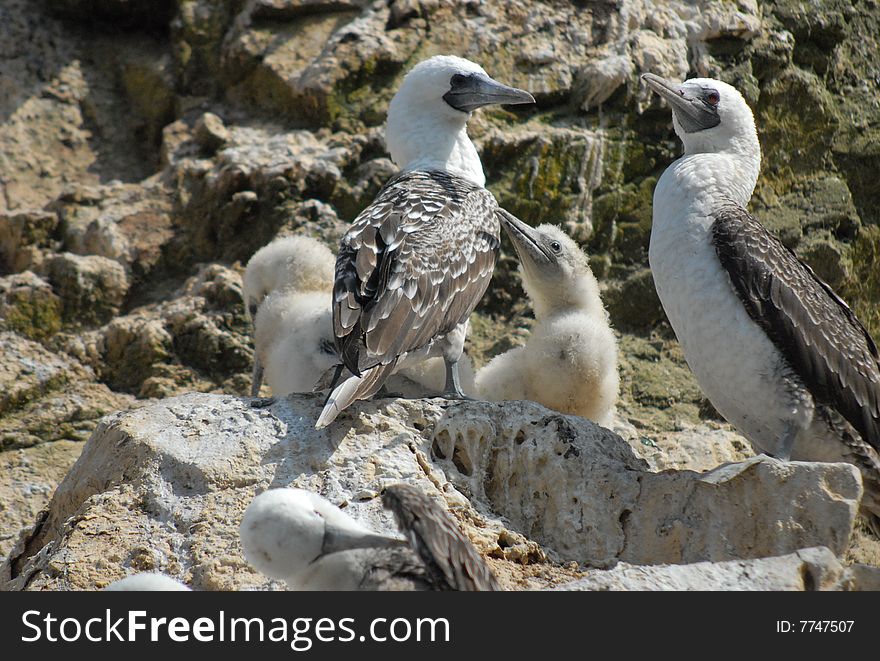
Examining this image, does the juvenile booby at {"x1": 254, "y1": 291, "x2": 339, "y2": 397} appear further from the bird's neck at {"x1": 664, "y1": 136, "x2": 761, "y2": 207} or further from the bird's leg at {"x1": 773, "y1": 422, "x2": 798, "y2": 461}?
the bird's leg at {"x1": 773, "y1": 422, "x2": 798, "y2": 461}

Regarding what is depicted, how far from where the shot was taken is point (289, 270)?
23.3 feet

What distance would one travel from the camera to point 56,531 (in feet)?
18.8

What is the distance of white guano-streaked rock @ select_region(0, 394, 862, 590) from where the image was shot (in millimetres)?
5023

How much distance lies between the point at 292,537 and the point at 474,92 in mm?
3759

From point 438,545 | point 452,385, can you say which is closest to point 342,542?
point 438,545

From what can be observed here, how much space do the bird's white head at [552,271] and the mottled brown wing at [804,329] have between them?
1249 millimetres

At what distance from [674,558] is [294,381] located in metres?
2.32

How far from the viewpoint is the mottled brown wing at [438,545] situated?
4008mm

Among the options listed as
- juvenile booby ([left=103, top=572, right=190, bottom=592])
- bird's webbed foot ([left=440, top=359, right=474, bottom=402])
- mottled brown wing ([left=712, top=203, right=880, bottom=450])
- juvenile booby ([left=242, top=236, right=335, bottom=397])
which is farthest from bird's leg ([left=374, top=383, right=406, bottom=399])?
juvenile booby ([left=103, top=572, right=190, bottom=592])

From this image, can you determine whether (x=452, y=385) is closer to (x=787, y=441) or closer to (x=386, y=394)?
(x=386, y=394)

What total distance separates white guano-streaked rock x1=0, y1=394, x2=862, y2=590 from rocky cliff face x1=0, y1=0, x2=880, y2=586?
2.31 meters

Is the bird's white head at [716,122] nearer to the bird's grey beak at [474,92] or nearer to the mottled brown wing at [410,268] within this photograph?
the bird's grey beak at [474,92]
